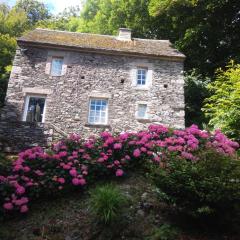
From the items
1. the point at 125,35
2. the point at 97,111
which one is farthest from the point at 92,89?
the point at 125,35

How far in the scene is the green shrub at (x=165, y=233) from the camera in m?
6.35

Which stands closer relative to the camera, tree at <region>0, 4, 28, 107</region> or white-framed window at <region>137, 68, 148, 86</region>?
white-framed window at <region>137, 68, 148, 86</region>

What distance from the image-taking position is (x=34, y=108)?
16891 millimetres

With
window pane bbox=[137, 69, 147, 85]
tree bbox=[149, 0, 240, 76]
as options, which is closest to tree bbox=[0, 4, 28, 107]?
window pane bbox=[137, 69, 147, 85]

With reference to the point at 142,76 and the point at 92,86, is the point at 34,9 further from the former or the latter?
the point at 142,76

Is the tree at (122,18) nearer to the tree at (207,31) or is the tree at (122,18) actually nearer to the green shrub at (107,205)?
the tree at (207,31)

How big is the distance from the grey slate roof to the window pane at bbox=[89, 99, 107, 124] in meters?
2.93

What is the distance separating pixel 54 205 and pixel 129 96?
1052 centimetres

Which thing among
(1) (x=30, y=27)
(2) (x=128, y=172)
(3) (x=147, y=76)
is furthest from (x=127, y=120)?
(1) (x=30, y=27)

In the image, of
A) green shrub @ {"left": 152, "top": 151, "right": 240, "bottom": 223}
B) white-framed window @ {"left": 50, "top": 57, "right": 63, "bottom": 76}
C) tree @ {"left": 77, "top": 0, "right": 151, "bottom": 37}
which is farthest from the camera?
tree @ {"left": 77, "top": 0, "right": 151, "bottom": 37}

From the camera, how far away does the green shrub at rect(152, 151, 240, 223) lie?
626 centimetres

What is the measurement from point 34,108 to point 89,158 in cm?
914

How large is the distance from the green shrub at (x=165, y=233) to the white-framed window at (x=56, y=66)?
41.2 ft

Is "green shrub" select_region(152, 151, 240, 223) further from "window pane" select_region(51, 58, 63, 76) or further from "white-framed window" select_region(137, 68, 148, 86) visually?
"window pane" select_region(51, 58, 63, 76)
